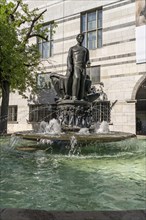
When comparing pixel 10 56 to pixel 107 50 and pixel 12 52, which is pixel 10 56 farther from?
pixel 107 50

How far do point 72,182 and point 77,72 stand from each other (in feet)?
19.9

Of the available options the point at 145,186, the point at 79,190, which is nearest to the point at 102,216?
the point at 79,190

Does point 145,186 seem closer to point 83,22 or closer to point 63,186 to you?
point 63,186

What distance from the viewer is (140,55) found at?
1948 cm

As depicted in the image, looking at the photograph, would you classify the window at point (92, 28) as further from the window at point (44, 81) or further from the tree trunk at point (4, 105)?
the tree trunk at point (4, 105)

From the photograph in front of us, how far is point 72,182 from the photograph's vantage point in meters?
4.79

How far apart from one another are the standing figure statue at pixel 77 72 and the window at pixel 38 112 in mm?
13602

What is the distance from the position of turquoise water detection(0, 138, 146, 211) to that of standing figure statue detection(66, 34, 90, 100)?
317 cm

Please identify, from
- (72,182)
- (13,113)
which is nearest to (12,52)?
(13,113)

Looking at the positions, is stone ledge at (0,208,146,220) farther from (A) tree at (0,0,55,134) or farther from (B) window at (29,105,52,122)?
(B) window at (29,105,52,122)

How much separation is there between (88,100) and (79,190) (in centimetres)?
680

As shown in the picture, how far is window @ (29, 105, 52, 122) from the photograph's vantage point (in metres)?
24.0

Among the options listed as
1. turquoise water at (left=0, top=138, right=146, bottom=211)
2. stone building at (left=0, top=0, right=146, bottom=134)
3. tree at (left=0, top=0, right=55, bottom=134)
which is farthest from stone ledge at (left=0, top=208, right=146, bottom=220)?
stone building at (left=0, top=0, right=146, bottom=134)

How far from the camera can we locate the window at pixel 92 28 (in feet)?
72.1
